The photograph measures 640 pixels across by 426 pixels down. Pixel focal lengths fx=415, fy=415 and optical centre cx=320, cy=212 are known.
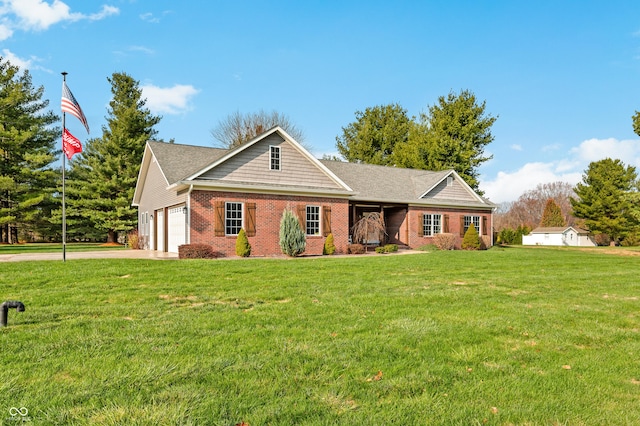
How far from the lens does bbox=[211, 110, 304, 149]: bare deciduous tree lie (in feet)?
128

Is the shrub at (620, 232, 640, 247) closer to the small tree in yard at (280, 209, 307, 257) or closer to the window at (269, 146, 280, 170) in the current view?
the small tree in yard at (280, 209, 307, 257)

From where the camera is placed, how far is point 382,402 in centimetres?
294

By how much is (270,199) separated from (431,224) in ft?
35.0

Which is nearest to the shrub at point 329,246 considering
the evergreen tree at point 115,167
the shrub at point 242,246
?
the shrub at point 242,246

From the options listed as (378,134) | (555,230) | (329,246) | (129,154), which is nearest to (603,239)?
(555,230)

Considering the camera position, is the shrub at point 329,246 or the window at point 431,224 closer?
the shrub at point 329,246

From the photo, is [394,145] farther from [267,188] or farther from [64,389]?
[64,389]

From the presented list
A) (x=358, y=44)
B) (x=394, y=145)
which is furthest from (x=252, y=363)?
(x=394, y=145)

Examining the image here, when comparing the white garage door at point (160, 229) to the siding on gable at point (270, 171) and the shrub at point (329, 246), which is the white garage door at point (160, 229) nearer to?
the siding on gable at point (270, 171)

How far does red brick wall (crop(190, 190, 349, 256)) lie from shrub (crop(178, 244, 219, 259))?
3.07ft

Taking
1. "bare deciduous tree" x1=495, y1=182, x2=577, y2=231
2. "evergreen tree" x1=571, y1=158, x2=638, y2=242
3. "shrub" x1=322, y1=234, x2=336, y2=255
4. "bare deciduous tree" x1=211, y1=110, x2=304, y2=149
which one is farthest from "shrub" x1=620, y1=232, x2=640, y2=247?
"shrub" x1=322, y1=234, x2=336, y2=255

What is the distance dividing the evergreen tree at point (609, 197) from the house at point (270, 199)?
22.3 metres

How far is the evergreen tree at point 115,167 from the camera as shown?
96.3 ft

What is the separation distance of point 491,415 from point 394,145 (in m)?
40.7
